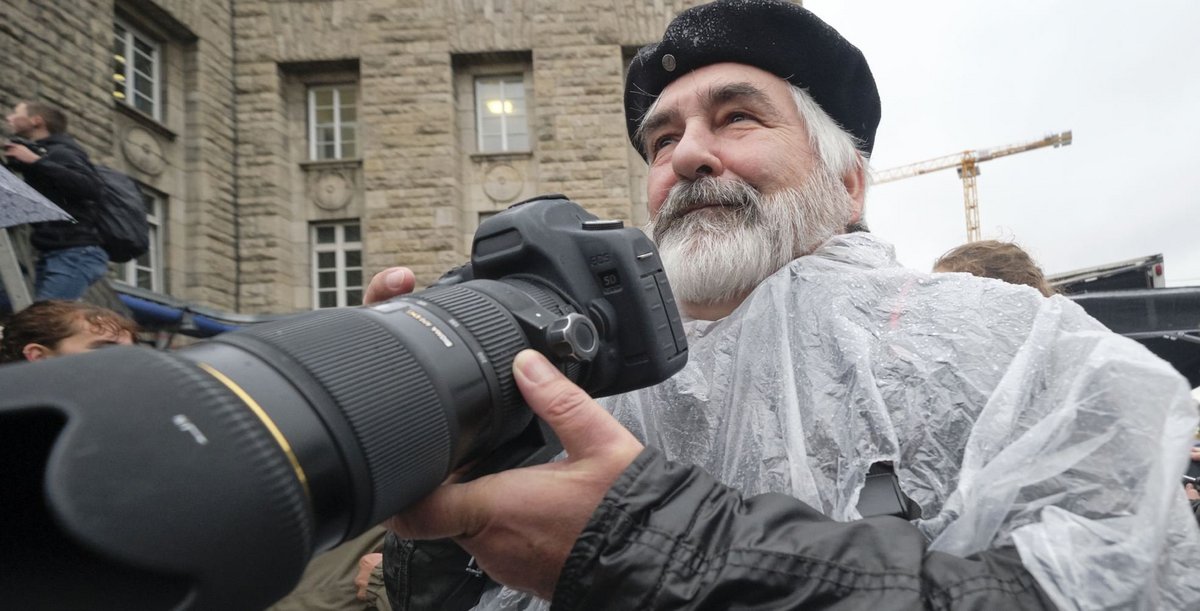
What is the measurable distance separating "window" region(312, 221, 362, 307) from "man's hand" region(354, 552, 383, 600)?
8650mm

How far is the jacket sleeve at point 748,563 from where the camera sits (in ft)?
2.59

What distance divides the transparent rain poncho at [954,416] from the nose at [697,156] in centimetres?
25

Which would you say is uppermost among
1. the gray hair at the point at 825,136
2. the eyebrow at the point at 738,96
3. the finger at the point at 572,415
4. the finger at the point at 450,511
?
the eyebrow at the point at 738,96

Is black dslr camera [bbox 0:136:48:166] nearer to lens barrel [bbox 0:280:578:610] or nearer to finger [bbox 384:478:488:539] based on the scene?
lens barrel [bbox 0:280:578:610]

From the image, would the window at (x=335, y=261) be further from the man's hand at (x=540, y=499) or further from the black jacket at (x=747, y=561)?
the black jacket at (x=747, y=561)

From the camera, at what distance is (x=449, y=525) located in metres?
0.89

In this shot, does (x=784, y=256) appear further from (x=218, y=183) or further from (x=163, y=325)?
(x=218, y=183)

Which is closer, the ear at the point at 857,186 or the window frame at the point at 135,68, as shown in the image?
the ear at the point at 857,186

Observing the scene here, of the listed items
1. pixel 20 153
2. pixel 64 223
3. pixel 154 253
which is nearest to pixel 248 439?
pixel 64 223

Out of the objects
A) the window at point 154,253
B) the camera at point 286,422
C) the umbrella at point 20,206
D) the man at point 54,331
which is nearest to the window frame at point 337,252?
the window at point 154,253

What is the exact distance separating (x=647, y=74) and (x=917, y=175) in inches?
1845

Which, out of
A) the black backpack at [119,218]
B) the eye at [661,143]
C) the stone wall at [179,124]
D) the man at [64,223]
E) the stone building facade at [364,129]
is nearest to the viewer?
the eye at [661,143]

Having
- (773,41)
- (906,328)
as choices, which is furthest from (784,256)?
(773,41)

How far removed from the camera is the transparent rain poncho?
832 mm
